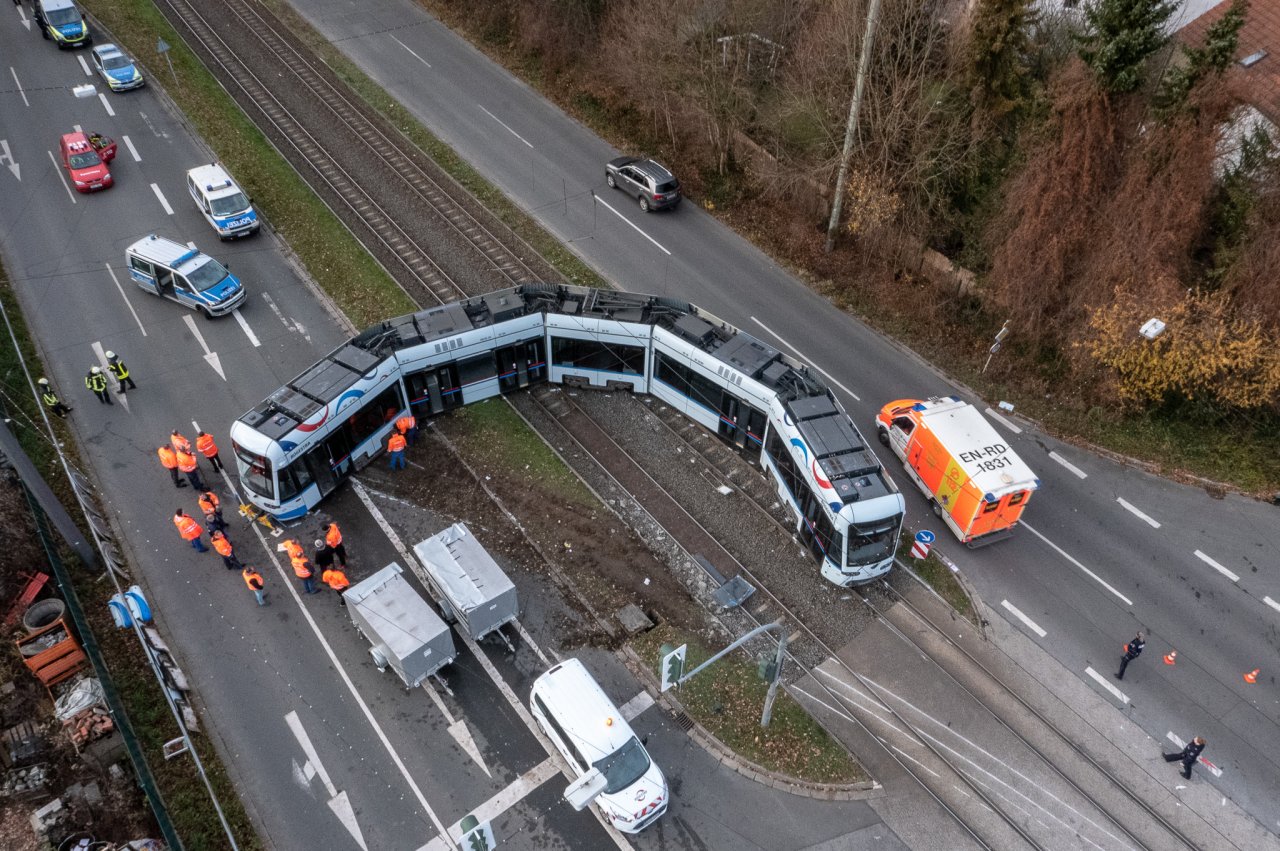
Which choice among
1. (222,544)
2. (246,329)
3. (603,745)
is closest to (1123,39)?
(603,745)

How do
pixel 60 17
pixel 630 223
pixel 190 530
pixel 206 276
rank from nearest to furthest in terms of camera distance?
1. pixel 190 530
2. pixel 206 276
3. pixel 630 223
4. pixel 60 17

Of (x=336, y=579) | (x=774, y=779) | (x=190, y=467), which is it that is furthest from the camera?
(x=190, y=467)

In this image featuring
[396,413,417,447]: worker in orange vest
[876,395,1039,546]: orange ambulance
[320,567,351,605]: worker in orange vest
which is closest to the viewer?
[320,567,351,605]: worker in orange vest

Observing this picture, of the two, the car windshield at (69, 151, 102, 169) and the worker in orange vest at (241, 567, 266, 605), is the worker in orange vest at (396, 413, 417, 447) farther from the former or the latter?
the car windshield at (69, 151, 102, 169)

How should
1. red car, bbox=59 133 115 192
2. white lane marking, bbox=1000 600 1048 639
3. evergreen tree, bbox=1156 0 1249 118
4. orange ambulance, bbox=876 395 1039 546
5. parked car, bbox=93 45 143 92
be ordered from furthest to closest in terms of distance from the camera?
parked car, bbox=93 45 143 92, red car, bbox=59 133 115 192, orange ambulance, bbox=876 395 1039 546, evergreen tree, bbox=1156 0 1249 118, white lane marking, bbox=1000 600 1048 639

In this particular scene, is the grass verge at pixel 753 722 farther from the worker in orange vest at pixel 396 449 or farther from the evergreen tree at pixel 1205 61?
the evergreen tree at pixel 1205 61

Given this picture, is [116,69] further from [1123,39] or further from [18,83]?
[1123,39]

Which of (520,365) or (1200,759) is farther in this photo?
(520,365)

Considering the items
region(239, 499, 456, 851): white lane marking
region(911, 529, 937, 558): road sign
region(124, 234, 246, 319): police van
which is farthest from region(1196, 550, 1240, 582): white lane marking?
region(124, 234, 246, 319): police van

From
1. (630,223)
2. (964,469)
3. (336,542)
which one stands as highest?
(964,469)
